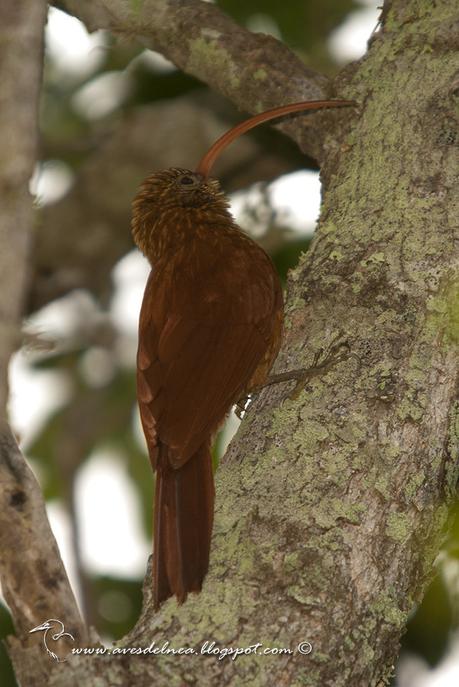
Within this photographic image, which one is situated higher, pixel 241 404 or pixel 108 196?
pixel 108 196

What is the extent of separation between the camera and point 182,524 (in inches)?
125

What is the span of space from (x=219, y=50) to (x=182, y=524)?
86.0 inches

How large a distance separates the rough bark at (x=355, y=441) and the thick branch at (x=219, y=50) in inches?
17.4

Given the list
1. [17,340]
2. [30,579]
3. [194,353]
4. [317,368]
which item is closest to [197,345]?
[194,353]

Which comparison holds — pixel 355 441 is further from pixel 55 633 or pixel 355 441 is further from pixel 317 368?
pixel 55 633

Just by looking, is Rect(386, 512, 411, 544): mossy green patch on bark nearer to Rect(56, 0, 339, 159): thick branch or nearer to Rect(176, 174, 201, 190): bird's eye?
Rect(56, 0, 339, 159): thick branch

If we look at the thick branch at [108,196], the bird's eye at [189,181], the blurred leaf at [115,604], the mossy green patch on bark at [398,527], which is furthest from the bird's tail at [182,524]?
the thick branch at [108,196]

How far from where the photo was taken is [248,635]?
2.77 meters

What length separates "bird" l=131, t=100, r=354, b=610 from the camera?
125 inches

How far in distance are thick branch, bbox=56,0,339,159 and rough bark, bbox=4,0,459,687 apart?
1.45 ft

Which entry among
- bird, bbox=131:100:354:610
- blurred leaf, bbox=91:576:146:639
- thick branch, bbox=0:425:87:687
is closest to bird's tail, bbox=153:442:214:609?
bird, bbox=131:100:354:610

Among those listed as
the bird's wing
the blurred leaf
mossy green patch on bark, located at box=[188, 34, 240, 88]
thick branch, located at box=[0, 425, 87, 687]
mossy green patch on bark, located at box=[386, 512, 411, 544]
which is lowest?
mossy green patch on bark, located at box=[386, 512, 411, 544]

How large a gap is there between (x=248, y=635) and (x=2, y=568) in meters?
0.62

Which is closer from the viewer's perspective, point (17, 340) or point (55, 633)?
point (17, 340)
